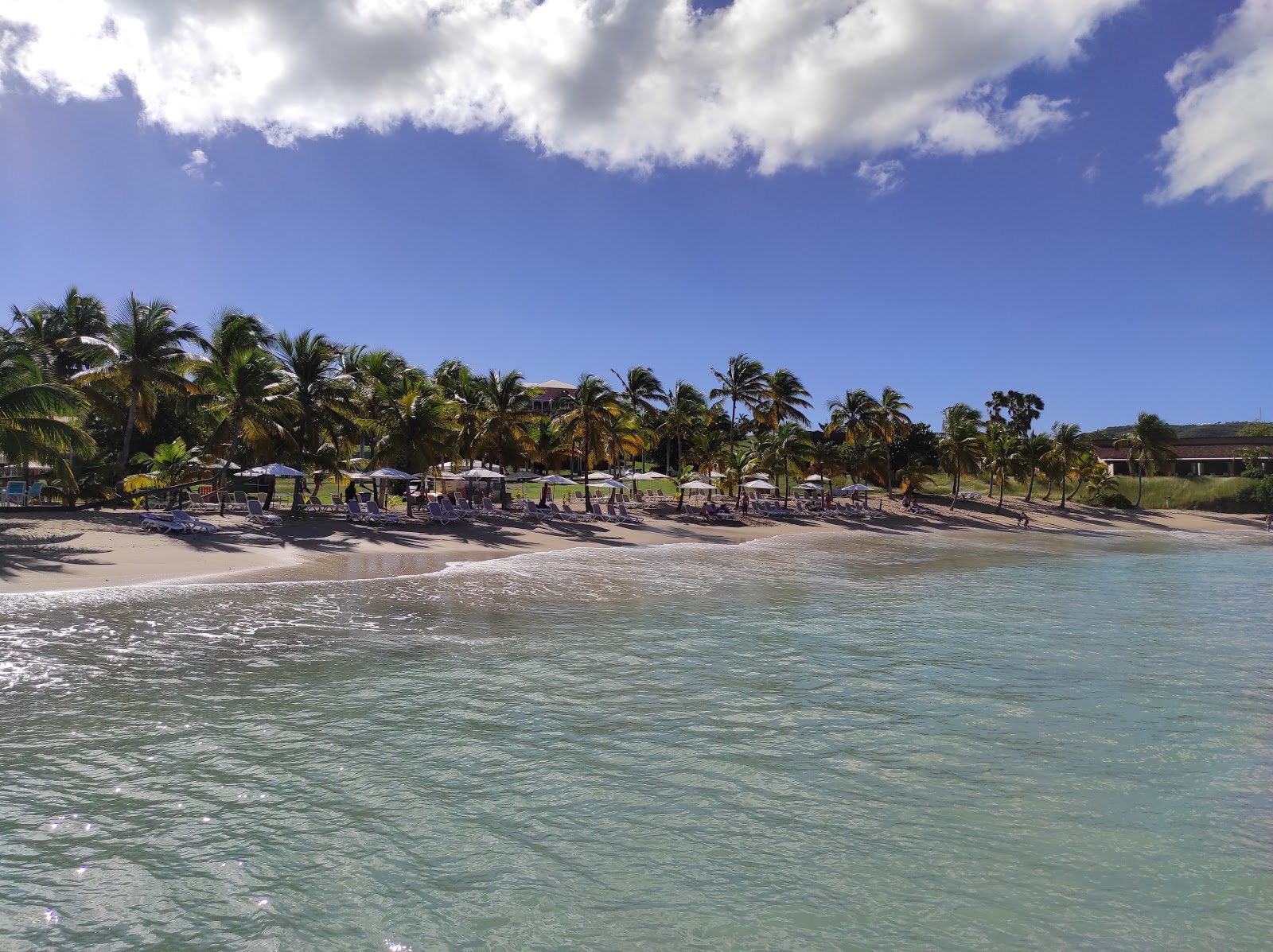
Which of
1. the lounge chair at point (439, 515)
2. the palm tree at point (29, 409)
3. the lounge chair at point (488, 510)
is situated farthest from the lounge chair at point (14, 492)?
the lounge chair at point (488, 510)

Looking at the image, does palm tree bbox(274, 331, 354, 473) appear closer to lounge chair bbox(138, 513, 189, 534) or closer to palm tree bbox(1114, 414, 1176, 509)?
lounge chair bbox(138, 513, 189, 534)

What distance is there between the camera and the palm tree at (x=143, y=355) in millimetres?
28828

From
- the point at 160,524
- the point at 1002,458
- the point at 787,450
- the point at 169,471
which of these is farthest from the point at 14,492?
the point at 1002,458

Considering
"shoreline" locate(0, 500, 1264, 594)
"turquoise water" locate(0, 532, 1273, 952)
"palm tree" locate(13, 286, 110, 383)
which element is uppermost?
"palm tree" locate(13, 286, 110, 383)

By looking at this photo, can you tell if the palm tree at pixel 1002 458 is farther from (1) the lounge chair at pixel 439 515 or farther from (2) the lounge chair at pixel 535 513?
(1) the lounge chair at pixel 439 515

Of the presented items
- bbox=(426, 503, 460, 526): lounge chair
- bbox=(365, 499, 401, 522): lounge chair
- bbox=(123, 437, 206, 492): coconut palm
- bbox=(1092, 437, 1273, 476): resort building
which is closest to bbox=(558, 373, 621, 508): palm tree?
bbox=(426, 503, 460, 526): lounge chair

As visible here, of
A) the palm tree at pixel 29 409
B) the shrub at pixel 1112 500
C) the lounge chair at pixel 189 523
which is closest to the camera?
the palm tree at pixel 29 409

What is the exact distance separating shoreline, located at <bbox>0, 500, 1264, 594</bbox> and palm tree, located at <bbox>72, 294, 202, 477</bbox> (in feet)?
17.9

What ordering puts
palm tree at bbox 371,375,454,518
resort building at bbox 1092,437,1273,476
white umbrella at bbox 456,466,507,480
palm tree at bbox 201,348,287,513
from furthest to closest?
resort building at bbox 1092,437,1273,476 → white umbrella at bbox 456,466,507,480 → palm tree at bbox 371,375,454,518 → palm tree at bbox 201,348,287,513

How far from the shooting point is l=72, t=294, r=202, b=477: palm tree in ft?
94.6

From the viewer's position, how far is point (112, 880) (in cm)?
493

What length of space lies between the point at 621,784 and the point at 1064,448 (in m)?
48.6

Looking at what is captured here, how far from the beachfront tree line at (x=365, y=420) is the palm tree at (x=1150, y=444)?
9cm

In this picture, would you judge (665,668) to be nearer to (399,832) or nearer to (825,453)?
(399,832)
